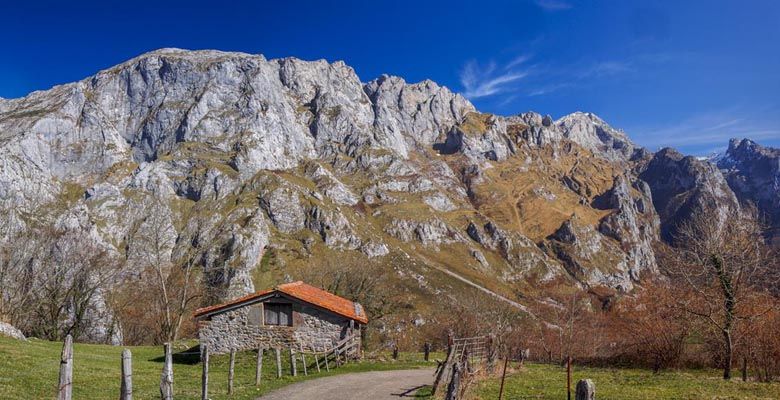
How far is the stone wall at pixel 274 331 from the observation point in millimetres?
43975

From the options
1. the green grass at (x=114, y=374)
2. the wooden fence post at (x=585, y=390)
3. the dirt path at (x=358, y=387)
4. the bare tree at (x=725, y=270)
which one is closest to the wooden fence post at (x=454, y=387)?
the dirt path at (x=358, y=387)

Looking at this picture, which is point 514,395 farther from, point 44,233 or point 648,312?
point 44,233

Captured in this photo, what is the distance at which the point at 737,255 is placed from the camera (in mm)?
32969

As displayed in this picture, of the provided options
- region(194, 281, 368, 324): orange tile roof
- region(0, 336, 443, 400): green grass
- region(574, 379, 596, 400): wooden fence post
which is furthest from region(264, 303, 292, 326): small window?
region(574, 379, 596, 400): wooden fence post

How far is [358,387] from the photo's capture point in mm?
27891

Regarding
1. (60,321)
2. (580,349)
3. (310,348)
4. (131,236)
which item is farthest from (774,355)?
(60,321)

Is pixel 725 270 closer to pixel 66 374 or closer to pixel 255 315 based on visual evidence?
pixel 66 374

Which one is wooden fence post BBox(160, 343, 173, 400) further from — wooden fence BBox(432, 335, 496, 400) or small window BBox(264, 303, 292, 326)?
small window BBox(264, 303, 292, 326)

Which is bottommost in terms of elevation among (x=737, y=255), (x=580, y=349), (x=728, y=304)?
(x=580, y=349)

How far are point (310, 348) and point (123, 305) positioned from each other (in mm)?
44460

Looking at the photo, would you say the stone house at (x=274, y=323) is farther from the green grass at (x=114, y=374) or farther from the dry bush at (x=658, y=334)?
the dry bush at (x=658, y=334)

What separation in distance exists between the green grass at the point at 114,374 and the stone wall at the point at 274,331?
5.44 feet

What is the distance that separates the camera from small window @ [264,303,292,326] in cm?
4459

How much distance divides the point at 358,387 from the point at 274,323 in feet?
61.7
